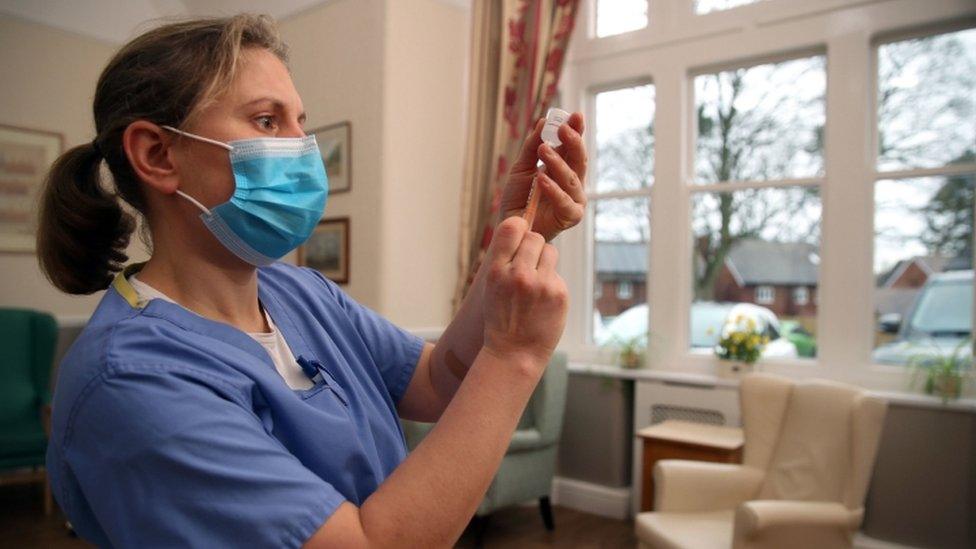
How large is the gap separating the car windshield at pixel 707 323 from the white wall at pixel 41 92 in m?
3.49

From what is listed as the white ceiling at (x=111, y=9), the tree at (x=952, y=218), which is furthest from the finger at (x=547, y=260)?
the white ceiling at (x=111, y=9)

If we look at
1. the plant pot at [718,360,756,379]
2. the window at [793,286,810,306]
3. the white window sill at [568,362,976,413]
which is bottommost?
the white window sill at [568,362,976,413]

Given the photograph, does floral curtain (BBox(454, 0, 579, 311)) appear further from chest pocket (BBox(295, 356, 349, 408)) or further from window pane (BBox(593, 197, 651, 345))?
chest pocket (BBox(295, 356, 349, 408))

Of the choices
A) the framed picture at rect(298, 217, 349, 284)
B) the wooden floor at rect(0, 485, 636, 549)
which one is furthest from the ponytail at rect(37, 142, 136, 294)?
the framed picture at rect(298, 217, 349, 284)

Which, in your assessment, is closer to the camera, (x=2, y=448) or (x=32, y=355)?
(x=2, y=448)

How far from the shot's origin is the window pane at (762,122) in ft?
11.3

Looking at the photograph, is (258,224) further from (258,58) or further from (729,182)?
(729,182)

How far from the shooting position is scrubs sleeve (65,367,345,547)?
2.06 ft

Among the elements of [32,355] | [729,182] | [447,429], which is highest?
[729,182]

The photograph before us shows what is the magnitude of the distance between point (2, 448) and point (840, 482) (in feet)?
12.8

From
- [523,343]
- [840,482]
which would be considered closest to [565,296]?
[523,343]

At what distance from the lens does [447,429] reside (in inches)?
27.3

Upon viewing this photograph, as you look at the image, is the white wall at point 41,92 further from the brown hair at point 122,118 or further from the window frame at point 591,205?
the brown hair at point 122,118

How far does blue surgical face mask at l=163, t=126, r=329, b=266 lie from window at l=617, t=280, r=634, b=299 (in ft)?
10.8
